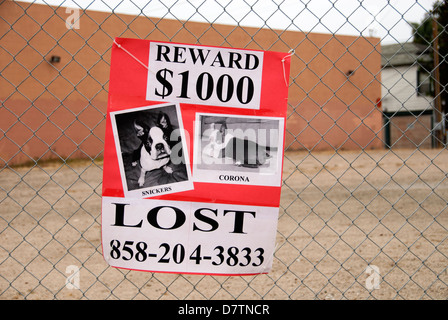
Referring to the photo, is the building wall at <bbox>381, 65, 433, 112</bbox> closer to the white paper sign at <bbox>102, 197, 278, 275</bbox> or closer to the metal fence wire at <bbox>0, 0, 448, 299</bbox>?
the metal fence wire at <bbox>0, 0, 448, 299</bbox>

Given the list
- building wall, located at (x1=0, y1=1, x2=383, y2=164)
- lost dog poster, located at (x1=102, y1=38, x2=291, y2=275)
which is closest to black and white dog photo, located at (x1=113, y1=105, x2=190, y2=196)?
lost dog poster, located at (x1=102, y1=38, x2=291, y2=275)

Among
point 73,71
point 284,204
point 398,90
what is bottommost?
point 284,204

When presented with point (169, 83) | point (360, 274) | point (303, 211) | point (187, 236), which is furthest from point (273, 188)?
point (303, 211)

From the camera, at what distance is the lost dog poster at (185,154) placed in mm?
2064

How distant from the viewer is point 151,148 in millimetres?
2066

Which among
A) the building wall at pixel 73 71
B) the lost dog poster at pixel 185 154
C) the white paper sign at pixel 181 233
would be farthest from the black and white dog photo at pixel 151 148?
the building wall at pixel 73 71

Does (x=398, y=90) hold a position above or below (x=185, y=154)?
above

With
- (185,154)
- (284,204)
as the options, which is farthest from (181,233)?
(284,204)

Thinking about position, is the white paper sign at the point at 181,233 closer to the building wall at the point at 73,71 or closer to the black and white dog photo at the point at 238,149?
the black and white dog photo at the point at 238,149

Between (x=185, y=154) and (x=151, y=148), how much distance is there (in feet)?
0.53

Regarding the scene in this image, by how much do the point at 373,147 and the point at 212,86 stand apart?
23081 mm

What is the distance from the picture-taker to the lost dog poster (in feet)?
6.77

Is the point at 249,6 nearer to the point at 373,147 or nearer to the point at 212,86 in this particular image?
the point at 212,86

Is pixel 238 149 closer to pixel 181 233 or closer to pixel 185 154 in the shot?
pixel 185 154
